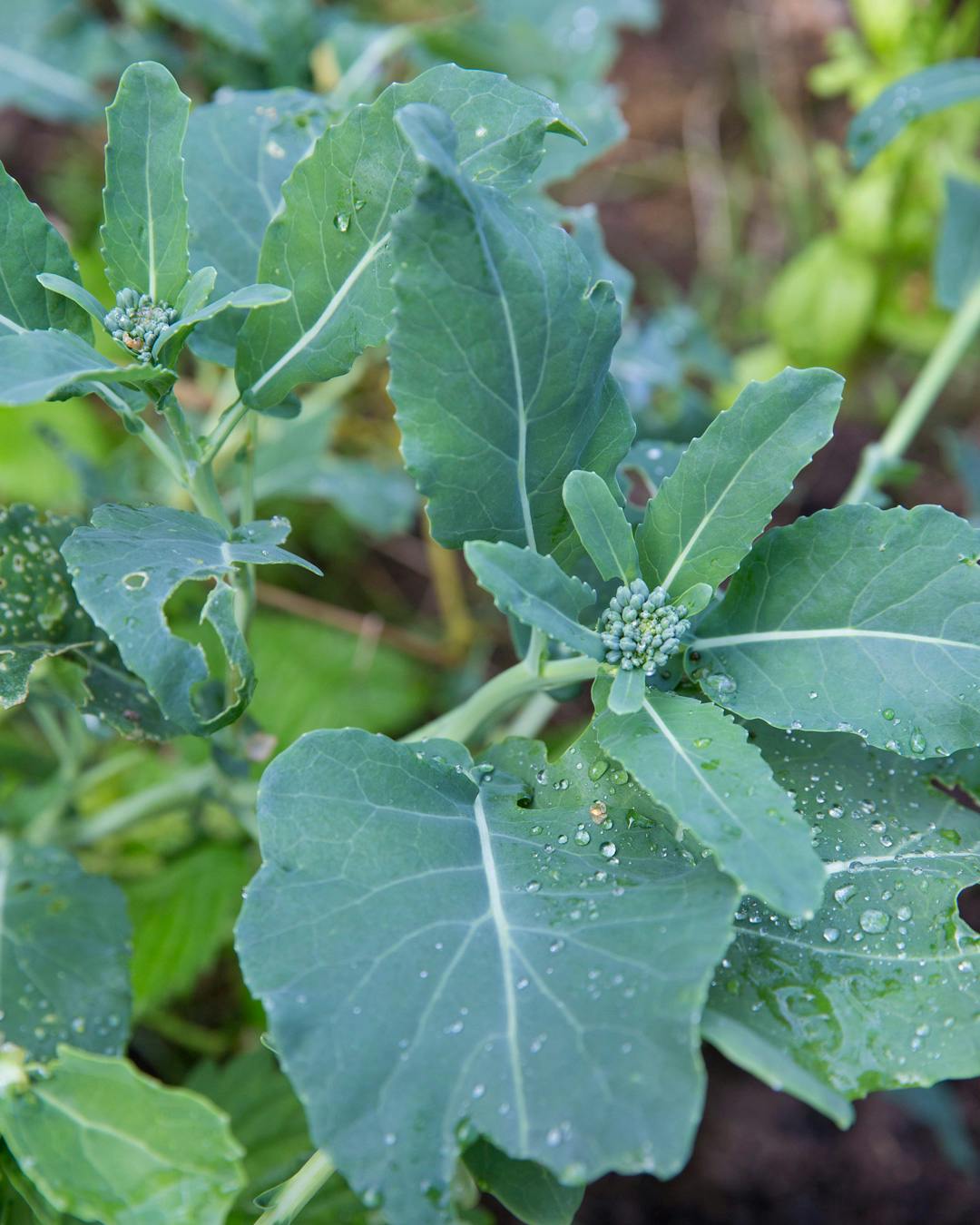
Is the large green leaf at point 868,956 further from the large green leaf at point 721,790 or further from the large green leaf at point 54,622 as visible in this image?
the large green leaf at point 54,622

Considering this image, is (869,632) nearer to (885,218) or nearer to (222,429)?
(222,429)

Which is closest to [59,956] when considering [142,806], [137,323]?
[142,806]

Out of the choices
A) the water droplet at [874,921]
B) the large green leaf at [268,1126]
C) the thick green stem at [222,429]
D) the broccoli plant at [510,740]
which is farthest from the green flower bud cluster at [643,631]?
the large green leaf at [268,1126]

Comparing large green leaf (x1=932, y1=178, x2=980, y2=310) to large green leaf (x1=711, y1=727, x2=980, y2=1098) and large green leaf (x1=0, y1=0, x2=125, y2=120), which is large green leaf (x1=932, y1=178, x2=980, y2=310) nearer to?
large green leaf (x1=711, y1=727, x2=980, y2=1098)

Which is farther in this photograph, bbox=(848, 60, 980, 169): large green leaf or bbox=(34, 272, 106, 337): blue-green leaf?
bbox=(848, 60, 980, 169): large green leaf

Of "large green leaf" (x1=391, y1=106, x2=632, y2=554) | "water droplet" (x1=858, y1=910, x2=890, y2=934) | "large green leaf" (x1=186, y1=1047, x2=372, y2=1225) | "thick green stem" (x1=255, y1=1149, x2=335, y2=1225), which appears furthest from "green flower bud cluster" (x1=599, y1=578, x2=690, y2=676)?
"large green leaf" (x1=186, y1=1047, x2=372, y2=1225)

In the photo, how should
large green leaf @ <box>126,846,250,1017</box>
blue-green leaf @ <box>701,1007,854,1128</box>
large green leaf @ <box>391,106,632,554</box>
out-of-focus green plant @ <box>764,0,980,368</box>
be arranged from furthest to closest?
out-of-focus green plant @ <box>764,0,980,368</box> < large green leaf @ <box>126,846,250,1017</box> < large green leaf @ <box>391,106,632,554</box> < blue-green leaf @ <box>701,1007,854,1128</box>
